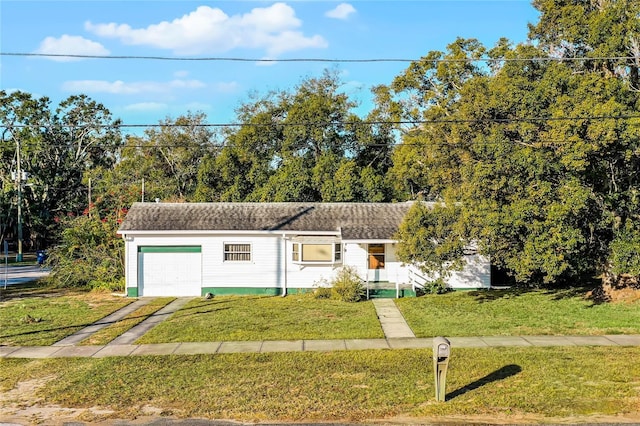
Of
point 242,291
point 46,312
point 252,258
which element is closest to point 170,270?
point 242,291

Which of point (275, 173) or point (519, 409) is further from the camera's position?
point (275, 173)

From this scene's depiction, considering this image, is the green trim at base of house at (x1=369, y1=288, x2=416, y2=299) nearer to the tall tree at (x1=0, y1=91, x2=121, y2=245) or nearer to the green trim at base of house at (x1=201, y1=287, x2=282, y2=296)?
the green trim at base of house at (x1=201, y1=287, x2=282, y2=296)

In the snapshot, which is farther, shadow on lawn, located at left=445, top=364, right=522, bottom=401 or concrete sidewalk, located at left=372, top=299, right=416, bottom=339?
concrete sidewalk, located at left=372, top=299, right=416, bottom=339

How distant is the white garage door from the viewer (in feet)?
77.6

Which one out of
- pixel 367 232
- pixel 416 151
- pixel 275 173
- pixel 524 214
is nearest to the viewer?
pixel 524 214

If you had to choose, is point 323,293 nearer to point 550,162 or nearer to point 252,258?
point 252,258

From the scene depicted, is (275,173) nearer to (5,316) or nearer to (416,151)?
(416,151)

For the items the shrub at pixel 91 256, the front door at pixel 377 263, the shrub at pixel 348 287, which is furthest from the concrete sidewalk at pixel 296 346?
the shrub at pixel 91 256

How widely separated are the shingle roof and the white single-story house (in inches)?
3.4

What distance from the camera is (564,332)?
15477 millimetres

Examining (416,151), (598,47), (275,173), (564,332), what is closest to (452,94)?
(416,151)

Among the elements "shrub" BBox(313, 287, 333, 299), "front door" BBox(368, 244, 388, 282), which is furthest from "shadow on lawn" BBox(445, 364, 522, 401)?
"front door" BBox(368, 244, 388, 282)

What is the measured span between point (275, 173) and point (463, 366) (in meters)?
27.4

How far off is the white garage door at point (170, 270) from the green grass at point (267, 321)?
1.69 meters
